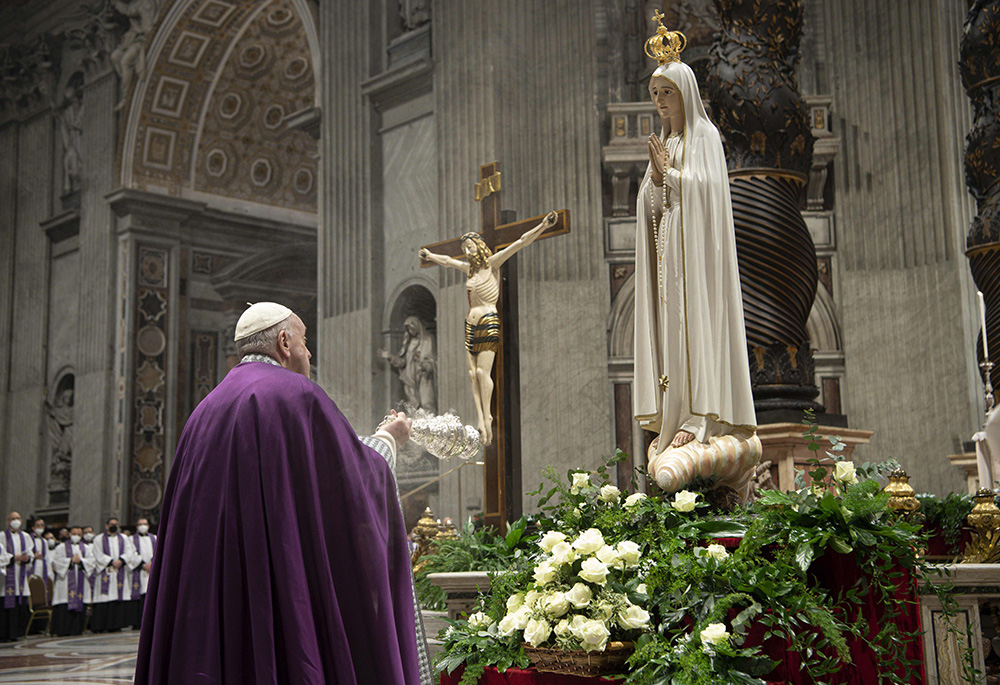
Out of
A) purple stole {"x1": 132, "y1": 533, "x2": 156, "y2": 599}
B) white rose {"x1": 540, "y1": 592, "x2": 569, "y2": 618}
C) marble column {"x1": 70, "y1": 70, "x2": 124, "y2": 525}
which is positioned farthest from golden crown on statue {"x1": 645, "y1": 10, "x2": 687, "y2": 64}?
marble column {"x1": 70, "y1": 70, "x2": 124, "y2": 525}

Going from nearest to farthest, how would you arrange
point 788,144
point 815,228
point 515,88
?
point 788,144 < point 815,228 < point 515,88

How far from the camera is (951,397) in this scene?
35.0 feet

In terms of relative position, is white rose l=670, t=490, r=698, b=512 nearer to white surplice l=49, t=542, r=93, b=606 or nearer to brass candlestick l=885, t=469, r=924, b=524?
brass candlestick l=885, t=469, r=924, b=524

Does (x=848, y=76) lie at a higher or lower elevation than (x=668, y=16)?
lower

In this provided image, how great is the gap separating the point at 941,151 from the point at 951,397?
2.50 metres

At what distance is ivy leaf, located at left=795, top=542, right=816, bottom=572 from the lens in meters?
3.50

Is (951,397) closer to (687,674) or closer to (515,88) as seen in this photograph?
(515,88)

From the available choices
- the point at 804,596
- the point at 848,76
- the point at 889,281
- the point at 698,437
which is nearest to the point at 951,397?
the point at 889,281

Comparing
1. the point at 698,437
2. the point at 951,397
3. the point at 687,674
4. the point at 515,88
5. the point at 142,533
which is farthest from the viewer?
the point at 142,533

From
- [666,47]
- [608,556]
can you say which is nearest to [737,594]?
[608,556]

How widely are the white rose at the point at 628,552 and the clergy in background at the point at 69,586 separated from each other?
42.2 ft

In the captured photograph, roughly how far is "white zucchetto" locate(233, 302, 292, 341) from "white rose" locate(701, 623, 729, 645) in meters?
1.60

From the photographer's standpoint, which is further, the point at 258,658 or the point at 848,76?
the point at 848,76

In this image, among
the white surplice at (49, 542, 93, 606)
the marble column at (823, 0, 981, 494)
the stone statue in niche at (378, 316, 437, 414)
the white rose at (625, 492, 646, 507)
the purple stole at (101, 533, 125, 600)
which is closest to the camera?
the white rose at (625, 492, 646, 507)
